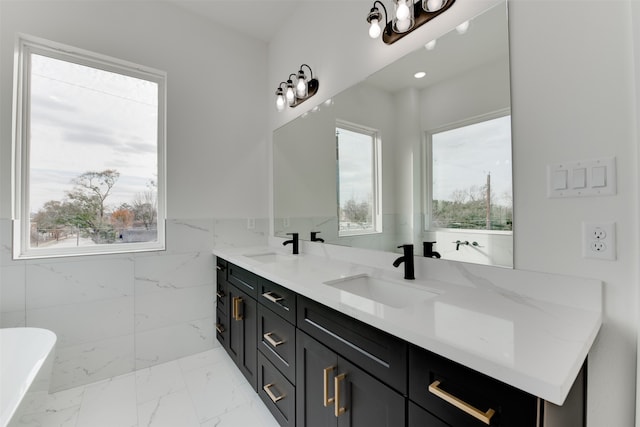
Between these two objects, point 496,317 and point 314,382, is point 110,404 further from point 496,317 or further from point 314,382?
point 496,317

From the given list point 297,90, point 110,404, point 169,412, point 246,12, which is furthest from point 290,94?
point 110,404

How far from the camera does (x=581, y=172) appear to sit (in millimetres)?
897

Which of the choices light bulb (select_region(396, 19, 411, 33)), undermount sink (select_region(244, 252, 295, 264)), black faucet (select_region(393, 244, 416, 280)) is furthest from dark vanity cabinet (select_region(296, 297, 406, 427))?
light bulb (select_region(396, 19, 411, 33))

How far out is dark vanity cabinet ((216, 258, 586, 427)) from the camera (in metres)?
0.65

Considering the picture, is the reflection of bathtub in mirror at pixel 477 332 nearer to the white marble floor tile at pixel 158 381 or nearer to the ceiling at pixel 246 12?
the white marble floor tile at pixel 158 381

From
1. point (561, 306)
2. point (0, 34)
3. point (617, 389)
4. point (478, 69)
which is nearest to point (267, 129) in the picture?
point (0, 34)

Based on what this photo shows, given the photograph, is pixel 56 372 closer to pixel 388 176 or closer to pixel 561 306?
pixel 388 176

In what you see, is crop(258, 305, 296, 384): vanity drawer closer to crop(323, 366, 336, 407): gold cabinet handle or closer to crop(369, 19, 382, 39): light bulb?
crop(323, 366, 336, 407): gold cabinet handle

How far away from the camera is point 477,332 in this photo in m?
0.74

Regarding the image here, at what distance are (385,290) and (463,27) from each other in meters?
1.23

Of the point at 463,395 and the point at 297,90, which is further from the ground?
the point at 297,90

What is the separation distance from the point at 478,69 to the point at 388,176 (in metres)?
0.63

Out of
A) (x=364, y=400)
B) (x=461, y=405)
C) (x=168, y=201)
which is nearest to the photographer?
(x=461, y=405)

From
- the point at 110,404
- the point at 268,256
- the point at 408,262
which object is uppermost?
the point at 408,262
